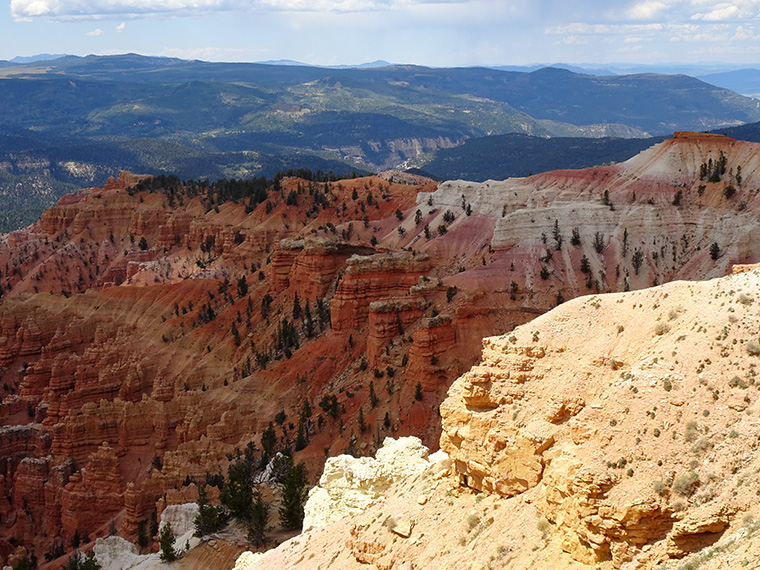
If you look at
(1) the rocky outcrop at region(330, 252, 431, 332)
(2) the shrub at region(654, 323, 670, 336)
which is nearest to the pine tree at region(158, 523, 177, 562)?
(1) the rocky outcrop at region(330, 252, 431, 332)

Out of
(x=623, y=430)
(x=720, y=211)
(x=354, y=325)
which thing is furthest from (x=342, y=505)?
(x=720, y=211)

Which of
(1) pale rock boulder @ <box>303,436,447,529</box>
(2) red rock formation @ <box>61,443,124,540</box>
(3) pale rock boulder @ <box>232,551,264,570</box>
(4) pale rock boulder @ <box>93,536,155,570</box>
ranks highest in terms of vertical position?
(1) pale rock boulder @ <box>303,436,447,529</box>

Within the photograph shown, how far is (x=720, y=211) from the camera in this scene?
63375mm

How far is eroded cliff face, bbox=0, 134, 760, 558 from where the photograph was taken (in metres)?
54.0

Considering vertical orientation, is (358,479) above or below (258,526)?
above

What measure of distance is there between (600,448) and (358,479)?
12.8m

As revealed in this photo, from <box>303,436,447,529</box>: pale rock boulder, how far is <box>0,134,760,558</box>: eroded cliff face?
15855mm

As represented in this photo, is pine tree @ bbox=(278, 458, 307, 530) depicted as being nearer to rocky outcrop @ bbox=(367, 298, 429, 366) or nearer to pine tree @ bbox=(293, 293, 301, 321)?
rocky outcrop @ bbox=(367, 298, 429, 366)

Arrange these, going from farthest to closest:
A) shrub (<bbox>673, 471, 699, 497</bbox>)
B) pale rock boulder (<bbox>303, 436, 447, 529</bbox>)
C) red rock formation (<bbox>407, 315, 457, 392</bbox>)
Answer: red rock formation (<bbox>407, 315, 457, 392</bbox>) → pale rock boulder (<bbox>303, 436, 447, 529</bbox>) → shrub (<bbox>673, 471, 699, 497</bbox>)

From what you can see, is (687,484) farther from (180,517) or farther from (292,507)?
(180,517)

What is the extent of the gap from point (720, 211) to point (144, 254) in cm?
6837

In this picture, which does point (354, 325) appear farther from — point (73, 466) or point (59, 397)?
point (59, 397)

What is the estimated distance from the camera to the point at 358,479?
28.9 meters

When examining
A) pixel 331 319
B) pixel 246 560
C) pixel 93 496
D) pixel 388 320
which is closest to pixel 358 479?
pixel 246 560
